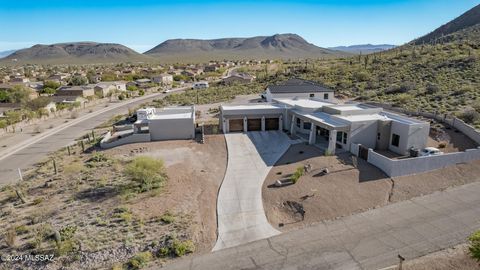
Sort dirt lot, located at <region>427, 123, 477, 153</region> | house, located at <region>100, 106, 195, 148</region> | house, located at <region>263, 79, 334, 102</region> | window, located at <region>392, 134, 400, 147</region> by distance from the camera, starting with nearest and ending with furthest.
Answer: window, located at <region>392, 134, 400, 147</region>
dirt lot, located at <region>427, 123, 477, 153</region>
house, located at <region>100, 106, 195, 148</region>
house, located at <region>263, 79, 334, 102</region>

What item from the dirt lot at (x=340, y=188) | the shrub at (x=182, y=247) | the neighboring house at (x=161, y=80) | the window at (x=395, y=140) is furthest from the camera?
the neighboring house at (x=161, y=80)

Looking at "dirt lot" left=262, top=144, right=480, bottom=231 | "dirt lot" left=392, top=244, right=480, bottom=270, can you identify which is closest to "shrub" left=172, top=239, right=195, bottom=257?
"dirt lot" left=262, top=144, right=480, bottom=231

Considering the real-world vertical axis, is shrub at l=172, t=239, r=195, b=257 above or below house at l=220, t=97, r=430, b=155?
below

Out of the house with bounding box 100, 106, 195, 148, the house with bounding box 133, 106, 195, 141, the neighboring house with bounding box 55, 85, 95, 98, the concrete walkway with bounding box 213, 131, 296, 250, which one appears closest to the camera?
the concrete walkway with bounding box 213, 131, 296, 250

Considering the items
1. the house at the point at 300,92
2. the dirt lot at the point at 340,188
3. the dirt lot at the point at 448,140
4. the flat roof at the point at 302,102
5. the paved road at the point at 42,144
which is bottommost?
the paved road at the point at 42,144

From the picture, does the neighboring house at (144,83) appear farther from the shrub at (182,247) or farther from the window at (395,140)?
the shrub at (182,247)

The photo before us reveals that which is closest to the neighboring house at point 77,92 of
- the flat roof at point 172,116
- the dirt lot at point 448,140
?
the flat roof at point 172,116

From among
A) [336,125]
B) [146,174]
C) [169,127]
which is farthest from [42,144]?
[336,125]

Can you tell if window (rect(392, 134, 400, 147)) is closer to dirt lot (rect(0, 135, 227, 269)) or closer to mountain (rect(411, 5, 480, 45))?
dirt lot (rect(0, 135, 227, 269))

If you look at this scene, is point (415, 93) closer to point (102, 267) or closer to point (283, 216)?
point (283, 216)
